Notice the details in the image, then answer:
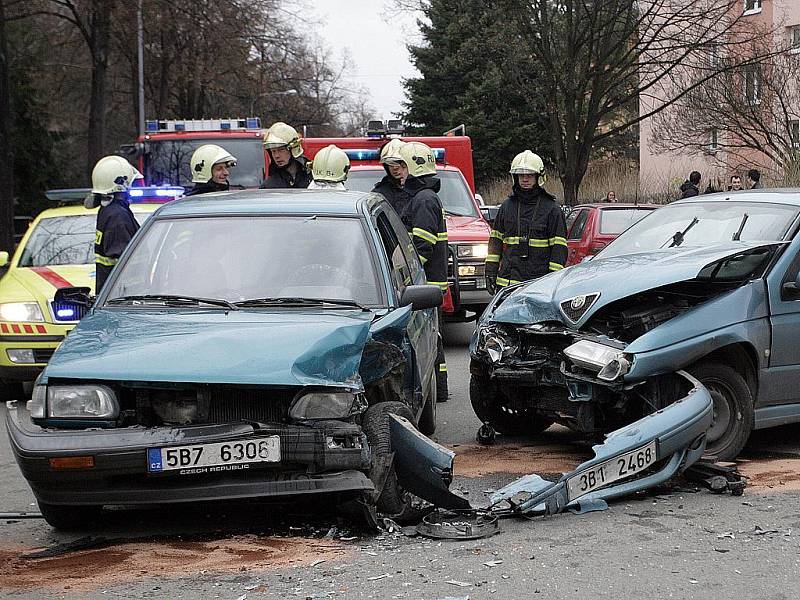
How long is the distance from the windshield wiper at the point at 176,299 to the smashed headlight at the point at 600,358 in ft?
6.49

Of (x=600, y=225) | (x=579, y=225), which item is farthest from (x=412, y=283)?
(x=579, y=225)

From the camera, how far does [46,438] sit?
17.2 feet

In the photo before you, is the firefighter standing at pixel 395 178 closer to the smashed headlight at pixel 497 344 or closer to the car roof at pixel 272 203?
the smashed headlight at pixel 497 344

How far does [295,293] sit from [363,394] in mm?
1049

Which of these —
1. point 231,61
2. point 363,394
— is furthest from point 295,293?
point 231,61

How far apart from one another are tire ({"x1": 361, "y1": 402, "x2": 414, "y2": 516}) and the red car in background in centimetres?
1210

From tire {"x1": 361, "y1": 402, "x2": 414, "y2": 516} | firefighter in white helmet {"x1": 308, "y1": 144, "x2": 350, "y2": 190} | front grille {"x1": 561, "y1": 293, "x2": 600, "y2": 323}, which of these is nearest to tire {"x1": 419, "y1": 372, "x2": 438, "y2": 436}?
front grille {"x1": 561, "y1": 293, "x2": 600, "y2": 323}

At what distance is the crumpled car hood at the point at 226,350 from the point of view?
5.23 meters

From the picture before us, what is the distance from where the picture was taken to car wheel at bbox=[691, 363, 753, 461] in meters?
6.97

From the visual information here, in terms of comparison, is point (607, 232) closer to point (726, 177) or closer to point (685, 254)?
point (685, 254)

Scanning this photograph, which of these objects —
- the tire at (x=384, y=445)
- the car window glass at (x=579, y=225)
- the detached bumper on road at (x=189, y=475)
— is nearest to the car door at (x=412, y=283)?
the tire at (x=384, y=445)

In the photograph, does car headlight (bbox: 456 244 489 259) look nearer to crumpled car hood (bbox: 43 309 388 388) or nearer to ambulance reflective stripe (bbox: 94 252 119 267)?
ambulance reflective stripe (bbox: 94 252 119 267)

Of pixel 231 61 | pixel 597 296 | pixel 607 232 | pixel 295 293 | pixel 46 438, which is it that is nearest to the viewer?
pixel 46 438

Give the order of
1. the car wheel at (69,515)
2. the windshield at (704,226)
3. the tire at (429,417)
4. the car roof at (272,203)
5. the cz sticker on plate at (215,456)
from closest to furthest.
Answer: the cz sticker on plate at (215,456) < the car wheel at (69,515) < the car roof at (272,203) < the windshield at (704,226) < the tire at (429,417)
